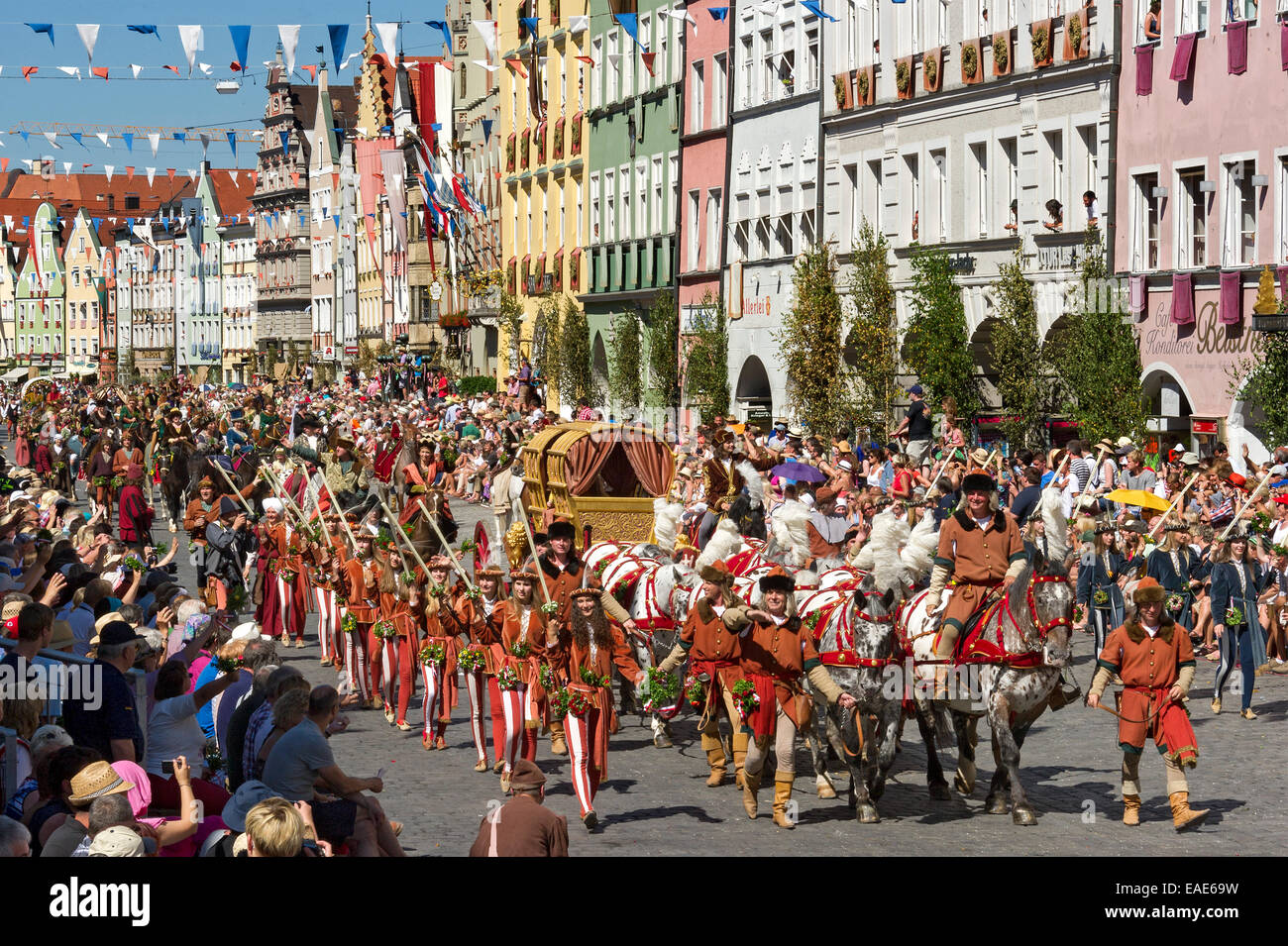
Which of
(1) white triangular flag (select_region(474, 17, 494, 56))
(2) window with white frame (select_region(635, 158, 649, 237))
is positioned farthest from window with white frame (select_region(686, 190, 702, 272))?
(1) white triangular flag (select_region(474, 17, 494, 56))

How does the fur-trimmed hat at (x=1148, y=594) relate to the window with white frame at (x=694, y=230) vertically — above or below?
below

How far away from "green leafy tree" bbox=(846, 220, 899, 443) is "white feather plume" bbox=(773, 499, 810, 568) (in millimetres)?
19743

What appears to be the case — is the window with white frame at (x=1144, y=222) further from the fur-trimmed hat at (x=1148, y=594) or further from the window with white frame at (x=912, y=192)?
the fur-trimmed hat at (x=1148, y=594)

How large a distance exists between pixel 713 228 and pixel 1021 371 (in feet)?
55.8

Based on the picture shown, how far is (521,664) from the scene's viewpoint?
1478 cm

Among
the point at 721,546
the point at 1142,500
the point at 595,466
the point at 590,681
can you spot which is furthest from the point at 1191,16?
the point at 590,681

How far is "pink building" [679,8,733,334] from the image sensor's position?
4756 cm

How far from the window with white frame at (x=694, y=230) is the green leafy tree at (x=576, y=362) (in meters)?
5.62

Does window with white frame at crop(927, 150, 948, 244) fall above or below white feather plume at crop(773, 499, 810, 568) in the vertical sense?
above

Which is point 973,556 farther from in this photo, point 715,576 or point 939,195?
point 939,195

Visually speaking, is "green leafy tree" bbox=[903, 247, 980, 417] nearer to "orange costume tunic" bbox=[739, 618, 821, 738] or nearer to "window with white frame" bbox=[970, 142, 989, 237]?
"window with white frame" bbox=[970, 142, 989, 237]

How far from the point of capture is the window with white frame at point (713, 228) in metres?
48.3

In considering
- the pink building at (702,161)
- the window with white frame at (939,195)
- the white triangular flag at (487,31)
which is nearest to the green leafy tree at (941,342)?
the window with white frame at (939,195)
